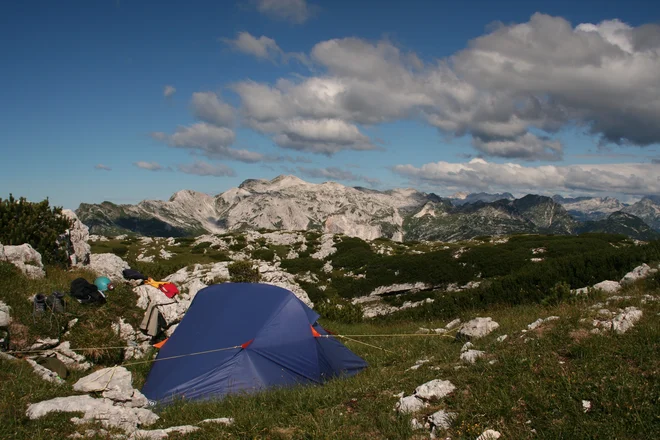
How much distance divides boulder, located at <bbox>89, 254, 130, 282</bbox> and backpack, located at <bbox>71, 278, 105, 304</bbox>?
13.8ft

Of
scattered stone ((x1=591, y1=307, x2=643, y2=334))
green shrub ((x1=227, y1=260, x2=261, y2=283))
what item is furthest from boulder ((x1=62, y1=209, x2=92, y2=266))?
scattered stone ((x1=591, y1=307, x2=643, y2=334))

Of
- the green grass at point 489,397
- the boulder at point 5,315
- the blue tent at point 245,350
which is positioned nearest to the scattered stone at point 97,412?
the green grass at point 489,397

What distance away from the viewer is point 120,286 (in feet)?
62.5

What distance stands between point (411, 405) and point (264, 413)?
3135 mm

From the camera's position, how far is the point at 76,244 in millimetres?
24141

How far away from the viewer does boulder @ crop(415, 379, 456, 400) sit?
7.79 meters

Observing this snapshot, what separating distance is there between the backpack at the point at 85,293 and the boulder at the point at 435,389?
1478cm

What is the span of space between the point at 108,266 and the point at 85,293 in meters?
6.79

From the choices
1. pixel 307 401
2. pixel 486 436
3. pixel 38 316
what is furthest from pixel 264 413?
pixel 38 316

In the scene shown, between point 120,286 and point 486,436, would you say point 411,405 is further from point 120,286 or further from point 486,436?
point 120,286

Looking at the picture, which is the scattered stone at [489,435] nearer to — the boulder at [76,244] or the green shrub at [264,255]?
the boulder at [76,244]

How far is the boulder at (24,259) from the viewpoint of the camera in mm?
17203

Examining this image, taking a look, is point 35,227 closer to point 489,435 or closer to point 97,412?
point 97,412

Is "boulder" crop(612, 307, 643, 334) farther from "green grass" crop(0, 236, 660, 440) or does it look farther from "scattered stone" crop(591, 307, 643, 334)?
"green grass" crop(0, 236, 660, 440)
